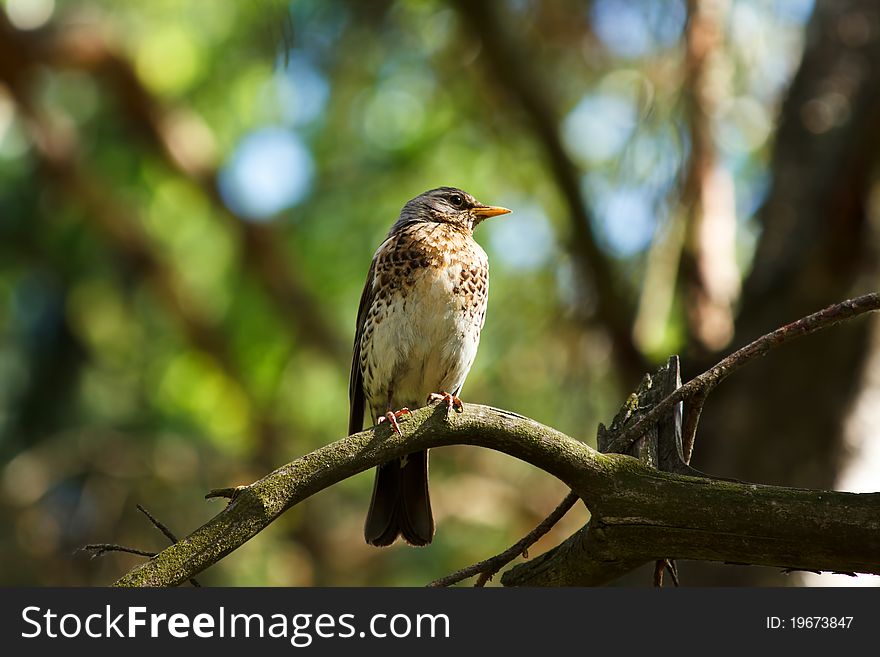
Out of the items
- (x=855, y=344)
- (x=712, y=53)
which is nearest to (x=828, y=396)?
(x=855, y=344)

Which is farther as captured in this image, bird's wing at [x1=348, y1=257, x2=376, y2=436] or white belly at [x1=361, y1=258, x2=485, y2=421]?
bird's wing at [x1=348, y1=257, x2=376, y2=436]

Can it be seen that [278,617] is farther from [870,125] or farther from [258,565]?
[258,565]

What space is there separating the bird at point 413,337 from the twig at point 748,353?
1.67 metres

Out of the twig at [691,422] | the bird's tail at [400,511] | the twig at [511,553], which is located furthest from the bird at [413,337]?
the twig at [691,422]

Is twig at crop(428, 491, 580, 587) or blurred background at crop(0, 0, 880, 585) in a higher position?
blurred background at crop(0, 0, 880, 585)

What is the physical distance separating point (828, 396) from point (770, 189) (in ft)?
4.40

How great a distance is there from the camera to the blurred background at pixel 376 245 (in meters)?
6.17

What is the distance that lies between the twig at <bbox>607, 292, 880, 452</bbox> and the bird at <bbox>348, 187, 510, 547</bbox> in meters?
1.67

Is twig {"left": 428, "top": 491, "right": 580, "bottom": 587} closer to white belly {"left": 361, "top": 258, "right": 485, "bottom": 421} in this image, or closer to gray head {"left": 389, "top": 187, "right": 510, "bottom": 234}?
white belly {"left": 361, "top": 258, "right": 485, "bottom": 421}

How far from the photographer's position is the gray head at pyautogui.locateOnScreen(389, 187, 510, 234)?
16.7 feet

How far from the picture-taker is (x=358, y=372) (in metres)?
4.89

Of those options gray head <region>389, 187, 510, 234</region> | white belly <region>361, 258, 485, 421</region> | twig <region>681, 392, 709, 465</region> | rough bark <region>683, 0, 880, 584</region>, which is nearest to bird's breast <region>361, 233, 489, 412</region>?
white belly <region>361, 258, 485, 421</region>

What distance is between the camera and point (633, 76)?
7031 mm

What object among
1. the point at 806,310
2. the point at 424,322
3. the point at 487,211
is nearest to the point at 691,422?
the point at 424,322
